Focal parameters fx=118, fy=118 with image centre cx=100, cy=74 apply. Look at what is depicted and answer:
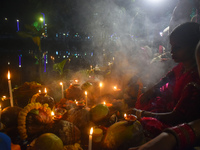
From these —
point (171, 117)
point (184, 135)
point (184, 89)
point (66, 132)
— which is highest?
point (184, 89)

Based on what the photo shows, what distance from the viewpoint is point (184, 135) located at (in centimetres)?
103

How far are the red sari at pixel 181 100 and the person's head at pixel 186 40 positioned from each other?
11.0 inches

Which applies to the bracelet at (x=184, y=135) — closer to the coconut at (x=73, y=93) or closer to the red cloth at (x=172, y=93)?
the red cloth at (x=172, y=93)

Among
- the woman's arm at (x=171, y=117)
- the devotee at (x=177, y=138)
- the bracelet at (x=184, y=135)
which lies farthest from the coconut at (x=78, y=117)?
the bracelet at (x=184, y=135)

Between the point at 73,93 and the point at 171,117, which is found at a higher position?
the point at 171,117

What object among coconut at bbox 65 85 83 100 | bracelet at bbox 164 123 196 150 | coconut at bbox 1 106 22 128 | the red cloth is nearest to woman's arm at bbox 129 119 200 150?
bracelet at bbox 164 123 196 150

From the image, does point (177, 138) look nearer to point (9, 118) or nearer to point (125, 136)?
point (125, 136)

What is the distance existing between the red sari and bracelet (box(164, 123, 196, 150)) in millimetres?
849

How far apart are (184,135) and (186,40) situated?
5.34 feet

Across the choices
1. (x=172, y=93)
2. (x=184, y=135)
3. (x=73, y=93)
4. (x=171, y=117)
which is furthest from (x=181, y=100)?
(x=73, y=93)

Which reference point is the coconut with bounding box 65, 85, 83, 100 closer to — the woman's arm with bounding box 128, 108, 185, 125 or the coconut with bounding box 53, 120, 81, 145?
the coconut with bounding box 53, 120, 81, 145

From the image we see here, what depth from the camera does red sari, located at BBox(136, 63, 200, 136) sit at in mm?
1713

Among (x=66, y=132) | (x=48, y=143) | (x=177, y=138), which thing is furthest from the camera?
(x=66, y=132)

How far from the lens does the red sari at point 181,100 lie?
5.62 ft
